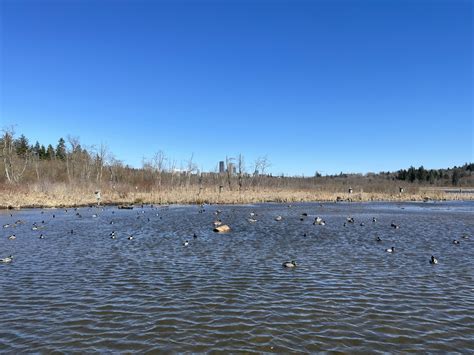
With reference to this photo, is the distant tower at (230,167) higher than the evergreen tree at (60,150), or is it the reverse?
the evergreen tree at (60,150)

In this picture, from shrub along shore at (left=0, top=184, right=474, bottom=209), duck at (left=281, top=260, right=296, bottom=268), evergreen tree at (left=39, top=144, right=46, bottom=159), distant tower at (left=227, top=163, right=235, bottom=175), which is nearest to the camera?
duck at (left=281, top=260, right=296, bottom=268)

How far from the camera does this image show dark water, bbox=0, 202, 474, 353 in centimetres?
735

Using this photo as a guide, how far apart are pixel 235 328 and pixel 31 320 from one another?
4297 millimetres

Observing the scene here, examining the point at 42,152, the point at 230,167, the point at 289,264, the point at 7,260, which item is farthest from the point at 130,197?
the point at 42,152

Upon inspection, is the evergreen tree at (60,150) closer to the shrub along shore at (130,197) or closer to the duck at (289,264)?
the shrub along shore at (130,197)

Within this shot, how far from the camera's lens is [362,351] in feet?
22.5

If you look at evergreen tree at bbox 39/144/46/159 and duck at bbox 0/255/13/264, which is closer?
duck at bbox 0/255/13/264

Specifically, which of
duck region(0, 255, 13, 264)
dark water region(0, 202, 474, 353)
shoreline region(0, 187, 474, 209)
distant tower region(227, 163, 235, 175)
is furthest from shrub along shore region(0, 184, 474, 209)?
duck region(0, 255, 13, 264)

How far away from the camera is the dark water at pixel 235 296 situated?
7348 millimetres

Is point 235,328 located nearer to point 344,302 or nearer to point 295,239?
point 344,302

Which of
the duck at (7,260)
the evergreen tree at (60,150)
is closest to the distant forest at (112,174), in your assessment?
the evergreen tree at (60,150)

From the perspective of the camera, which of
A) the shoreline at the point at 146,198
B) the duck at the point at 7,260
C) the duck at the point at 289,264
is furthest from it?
the shoreline at the point at 146,198

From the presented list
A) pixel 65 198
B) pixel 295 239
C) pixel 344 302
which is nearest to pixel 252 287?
pixel 344 302

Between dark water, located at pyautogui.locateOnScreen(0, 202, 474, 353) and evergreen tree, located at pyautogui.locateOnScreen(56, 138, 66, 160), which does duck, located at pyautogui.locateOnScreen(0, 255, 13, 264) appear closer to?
dark water, located at pyautogui.locateOnScreen(0, 202, 474, 353)
